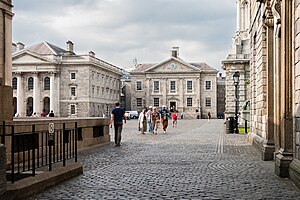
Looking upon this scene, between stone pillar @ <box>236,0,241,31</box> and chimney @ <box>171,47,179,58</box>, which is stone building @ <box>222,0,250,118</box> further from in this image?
chimney @ <box>171,47,179,58</box>

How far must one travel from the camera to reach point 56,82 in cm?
8500

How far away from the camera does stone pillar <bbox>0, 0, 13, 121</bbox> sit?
1030 cm

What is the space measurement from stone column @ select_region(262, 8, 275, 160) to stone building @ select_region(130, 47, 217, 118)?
82029 mm

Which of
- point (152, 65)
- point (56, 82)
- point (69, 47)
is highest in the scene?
point (69, 47)

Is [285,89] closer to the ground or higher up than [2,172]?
higher up

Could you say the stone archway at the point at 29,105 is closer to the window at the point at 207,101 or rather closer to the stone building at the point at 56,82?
the stone building at the point at 56,82

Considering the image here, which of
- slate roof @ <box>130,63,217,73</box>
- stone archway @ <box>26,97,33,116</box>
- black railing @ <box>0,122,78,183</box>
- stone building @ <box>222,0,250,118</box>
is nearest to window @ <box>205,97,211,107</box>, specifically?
slate roof @ <box>130,63,217,73</box>

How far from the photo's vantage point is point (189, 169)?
11141 mm

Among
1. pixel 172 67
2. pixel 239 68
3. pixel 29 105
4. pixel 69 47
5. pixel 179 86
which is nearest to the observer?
pixel 239 68

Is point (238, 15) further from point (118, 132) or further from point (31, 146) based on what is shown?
point (31, 146)

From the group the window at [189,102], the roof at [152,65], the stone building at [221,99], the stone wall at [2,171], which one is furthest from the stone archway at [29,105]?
the stone wall at [2,171]

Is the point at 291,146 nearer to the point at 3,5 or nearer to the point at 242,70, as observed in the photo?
the point at 3,5

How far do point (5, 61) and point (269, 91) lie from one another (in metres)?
7.78

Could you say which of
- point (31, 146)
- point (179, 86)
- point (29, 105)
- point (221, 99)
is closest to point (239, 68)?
point (31, 146)
